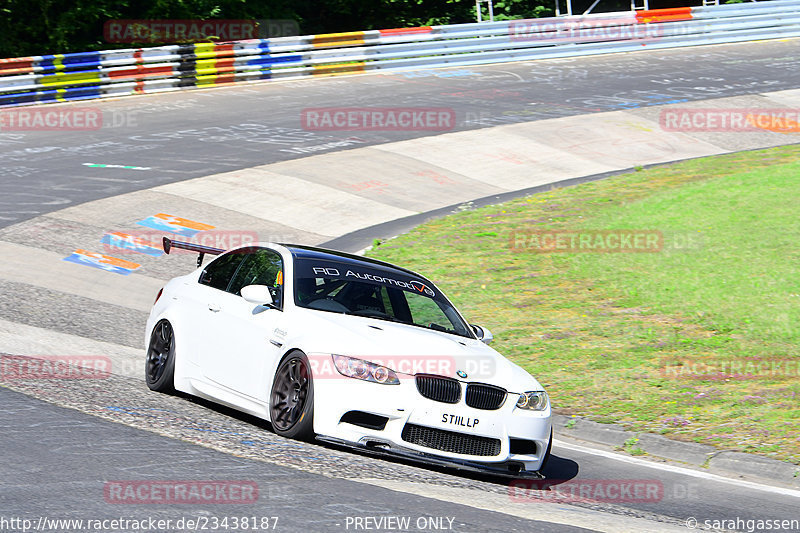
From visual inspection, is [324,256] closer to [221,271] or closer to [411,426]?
[221,271]

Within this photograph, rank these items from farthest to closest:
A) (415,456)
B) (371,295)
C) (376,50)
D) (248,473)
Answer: (376,50)
(371,295)
(415,456)
(248,473)

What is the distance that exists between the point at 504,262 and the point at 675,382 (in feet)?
17.0

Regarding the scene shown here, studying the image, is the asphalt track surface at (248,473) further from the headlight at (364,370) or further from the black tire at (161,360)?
the headlight at (364,370)

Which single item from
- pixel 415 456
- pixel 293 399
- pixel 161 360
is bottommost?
pixel 415 456

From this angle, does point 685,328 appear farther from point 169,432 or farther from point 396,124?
point 396,124

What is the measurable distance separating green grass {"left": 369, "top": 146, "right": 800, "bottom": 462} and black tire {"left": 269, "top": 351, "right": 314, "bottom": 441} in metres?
3.11

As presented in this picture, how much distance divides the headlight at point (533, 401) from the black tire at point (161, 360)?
330cm

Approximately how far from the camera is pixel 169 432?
291 inches

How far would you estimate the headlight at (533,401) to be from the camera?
7800 mm

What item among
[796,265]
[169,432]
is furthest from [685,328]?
[169,432]

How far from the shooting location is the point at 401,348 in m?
7.64

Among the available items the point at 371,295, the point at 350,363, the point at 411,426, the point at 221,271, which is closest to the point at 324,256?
the point at 371,295

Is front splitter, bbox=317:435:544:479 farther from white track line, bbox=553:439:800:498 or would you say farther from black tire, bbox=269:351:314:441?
white track line, bbox=553:439:800:498

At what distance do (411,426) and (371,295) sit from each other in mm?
1644
